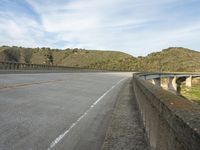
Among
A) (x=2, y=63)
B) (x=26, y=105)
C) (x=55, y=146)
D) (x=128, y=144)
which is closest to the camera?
(x=55, y=146)

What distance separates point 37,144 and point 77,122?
296cm

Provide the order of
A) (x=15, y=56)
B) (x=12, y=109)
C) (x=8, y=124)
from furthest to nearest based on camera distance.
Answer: (x=15, y=56)
(x=12, y=109)
(x=8, y=124)

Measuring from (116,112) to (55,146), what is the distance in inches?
218

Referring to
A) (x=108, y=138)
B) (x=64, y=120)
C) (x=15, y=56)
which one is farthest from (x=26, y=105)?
(x=15, y=56)

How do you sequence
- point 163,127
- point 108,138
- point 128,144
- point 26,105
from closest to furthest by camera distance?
point 163,127
point 128,144
point 108,138
point 26,105

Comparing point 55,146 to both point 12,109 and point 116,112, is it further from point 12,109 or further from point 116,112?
point 116,112

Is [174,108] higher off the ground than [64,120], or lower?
higher

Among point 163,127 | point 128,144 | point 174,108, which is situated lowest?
point 128,144

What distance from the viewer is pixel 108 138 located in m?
7.99

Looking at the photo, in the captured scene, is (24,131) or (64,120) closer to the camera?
(24,131)

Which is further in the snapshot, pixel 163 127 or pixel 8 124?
pixel 8 124

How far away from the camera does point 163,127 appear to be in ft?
15.2

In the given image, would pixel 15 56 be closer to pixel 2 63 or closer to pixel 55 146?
pixel 2 63

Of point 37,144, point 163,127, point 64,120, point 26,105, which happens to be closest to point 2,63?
point 26,105
